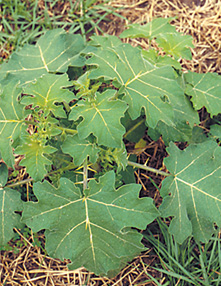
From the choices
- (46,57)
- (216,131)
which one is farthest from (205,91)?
(46,57)

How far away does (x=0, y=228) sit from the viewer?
2.20 meters

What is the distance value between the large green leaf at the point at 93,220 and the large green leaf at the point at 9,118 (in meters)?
0.31

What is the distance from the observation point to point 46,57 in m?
2.38

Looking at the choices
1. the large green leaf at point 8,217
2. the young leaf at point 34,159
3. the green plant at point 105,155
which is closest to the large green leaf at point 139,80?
the green plant at point 105,155

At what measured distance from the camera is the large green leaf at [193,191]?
6.56ft

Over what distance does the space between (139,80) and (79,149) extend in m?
0.53

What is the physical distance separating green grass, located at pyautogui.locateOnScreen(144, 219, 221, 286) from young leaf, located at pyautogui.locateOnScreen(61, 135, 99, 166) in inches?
31.6

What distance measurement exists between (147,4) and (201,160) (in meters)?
1.60

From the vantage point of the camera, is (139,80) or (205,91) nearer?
(139,80)

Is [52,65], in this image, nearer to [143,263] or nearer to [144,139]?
[144,139]

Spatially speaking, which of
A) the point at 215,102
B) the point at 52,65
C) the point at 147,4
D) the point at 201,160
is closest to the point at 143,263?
the point at 201,160

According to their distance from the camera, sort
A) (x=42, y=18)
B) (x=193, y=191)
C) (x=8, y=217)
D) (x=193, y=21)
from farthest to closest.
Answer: (x=42, y=18), (x=193, y=21), (x=8, y=217), (x=193, y=191)

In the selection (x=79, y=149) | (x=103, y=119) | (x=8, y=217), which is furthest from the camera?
(x=8, y=217)

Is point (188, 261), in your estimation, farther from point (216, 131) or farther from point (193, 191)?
point (216, 131)
